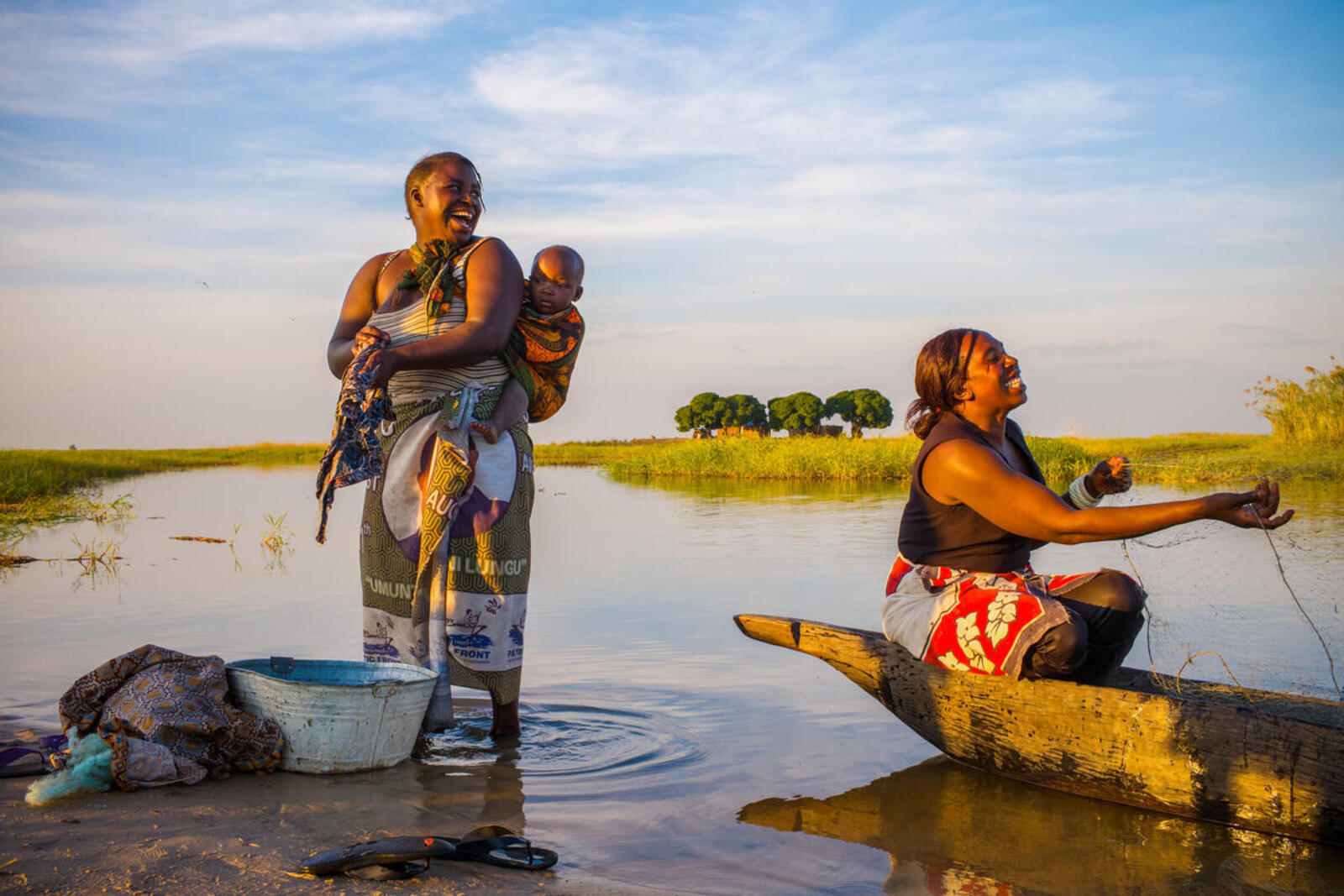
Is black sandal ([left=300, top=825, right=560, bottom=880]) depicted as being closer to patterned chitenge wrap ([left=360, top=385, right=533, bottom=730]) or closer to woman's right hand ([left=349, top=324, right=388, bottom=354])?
patterned chitenge wrap ([left=360, top=385, right=533, bottom=730])

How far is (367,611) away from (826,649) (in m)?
1.57

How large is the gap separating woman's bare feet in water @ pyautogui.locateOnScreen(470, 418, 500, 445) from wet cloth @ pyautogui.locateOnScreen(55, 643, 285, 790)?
106cm

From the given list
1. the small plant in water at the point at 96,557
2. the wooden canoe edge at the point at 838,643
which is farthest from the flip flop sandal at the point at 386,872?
the small plant in water at the point at 96,557

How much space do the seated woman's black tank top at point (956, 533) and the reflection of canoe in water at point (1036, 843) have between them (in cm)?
73

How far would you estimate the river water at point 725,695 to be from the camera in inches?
118

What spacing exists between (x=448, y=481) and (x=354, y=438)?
33 cm

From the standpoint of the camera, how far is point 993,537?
142 inches

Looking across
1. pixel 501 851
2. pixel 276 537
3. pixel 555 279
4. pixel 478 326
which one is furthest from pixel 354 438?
pixel 276 537

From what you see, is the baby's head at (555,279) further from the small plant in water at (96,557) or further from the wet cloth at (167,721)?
the small plant in water at (96,557)

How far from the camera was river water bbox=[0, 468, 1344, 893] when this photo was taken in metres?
3.00

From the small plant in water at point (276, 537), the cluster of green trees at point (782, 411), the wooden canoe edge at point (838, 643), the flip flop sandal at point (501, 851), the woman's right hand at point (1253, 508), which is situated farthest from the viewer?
the cluster of green trees at point (782, 411)

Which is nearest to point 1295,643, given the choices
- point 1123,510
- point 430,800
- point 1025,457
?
point 1025,457

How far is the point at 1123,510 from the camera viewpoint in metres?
3.20

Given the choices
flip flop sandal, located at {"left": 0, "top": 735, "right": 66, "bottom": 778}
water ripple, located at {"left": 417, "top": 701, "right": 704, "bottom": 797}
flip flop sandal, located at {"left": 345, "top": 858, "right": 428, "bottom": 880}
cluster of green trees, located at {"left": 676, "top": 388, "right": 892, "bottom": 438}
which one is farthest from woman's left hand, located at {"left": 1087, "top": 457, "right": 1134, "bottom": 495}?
cluster of green trees, located at {"left": 676, "top": 388, "right": 892, "bottom": 438}
